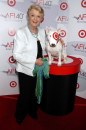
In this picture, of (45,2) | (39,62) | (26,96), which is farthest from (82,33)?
(26,96)

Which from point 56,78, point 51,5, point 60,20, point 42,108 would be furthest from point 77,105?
point 51,5

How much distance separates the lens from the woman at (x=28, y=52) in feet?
5.74

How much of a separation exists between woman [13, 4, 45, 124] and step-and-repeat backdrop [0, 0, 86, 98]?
0.39 metres

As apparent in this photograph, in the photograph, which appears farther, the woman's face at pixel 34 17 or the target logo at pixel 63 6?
the target logo at pixel 63 6

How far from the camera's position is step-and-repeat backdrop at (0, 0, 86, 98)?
7.17 feet

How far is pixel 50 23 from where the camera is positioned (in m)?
2.29

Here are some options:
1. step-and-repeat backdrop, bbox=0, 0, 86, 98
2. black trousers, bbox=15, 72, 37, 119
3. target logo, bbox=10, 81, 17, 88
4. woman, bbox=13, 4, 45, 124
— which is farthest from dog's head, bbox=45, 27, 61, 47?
target logo, bbox=10, 81, 17, 88

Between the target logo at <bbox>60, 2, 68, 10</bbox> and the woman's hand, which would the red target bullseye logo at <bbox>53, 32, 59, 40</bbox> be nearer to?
the woman's hand

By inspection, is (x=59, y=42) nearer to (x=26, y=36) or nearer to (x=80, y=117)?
(x=26, y=36)

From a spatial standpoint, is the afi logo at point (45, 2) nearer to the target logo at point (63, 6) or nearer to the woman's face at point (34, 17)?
the target logo at point (63, 6)

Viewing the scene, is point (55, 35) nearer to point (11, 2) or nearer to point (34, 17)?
point (34, 17)

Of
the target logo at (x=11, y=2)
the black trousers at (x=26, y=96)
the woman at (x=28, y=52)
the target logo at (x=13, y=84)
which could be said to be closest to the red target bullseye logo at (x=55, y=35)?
the woman at (x=28, y=52)

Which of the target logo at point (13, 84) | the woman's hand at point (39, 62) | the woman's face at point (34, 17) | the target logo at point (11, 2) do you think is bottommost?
the target logo at point (13, 84)

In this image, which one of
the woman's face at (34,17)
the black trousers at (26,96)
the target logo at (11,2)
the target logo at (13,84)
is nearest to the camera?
the woman's face at (34,17)
